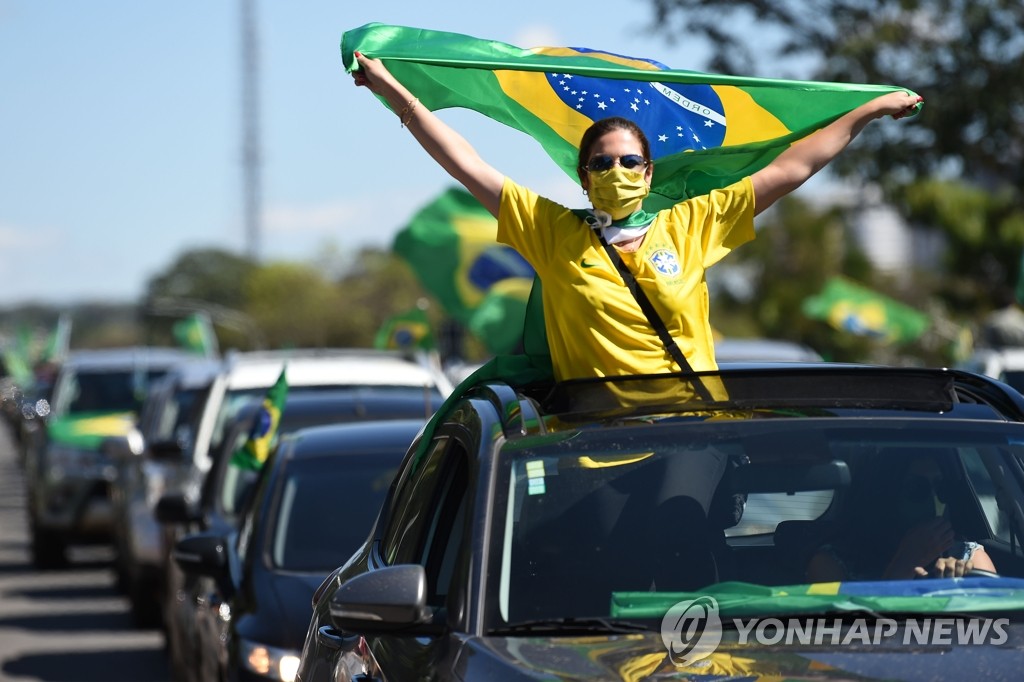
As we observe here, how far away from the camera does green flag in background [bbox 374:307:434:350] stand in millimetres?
19812

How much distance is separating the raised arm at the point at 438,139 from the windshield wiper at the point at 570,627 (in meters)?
1.55

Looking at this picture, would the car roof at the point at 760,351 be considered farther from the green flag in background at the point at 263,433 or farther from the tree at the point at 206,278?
the tree at the point at 206,278

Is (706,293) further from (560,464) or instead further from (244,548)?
(244,548)

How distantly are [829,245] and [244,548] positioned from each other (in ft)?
166

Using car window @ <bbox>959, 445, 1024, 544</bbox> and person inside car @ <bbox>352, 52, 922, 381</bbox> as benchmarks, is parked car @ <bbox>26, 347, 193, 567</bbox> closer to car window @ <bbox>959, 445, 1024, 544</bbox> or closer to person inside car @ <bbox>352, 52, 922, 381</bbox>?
person inside car @ <bbox>352, 52, 922, 381</bbox>

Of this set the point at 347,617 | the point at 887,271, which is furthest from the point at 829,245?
the point at 347,617

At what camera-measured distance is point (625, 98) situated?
6.36 m

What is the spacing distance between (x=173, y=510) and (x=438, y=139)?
444 centimetres

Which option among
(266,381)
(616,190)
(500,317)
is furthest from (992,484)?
(500,317)

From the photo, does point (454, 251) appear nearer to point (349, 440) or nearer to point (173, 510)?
point (173, 510)

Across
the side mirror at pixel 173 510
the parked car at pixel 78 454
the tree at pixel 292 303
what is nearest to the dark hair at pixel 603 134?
the side mirror at pixel 173 510

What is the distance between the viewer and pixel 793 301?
5256 centimetres

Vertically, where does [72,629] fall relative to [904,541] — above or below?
below

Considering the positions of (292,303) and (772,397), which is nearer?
(772,397)
